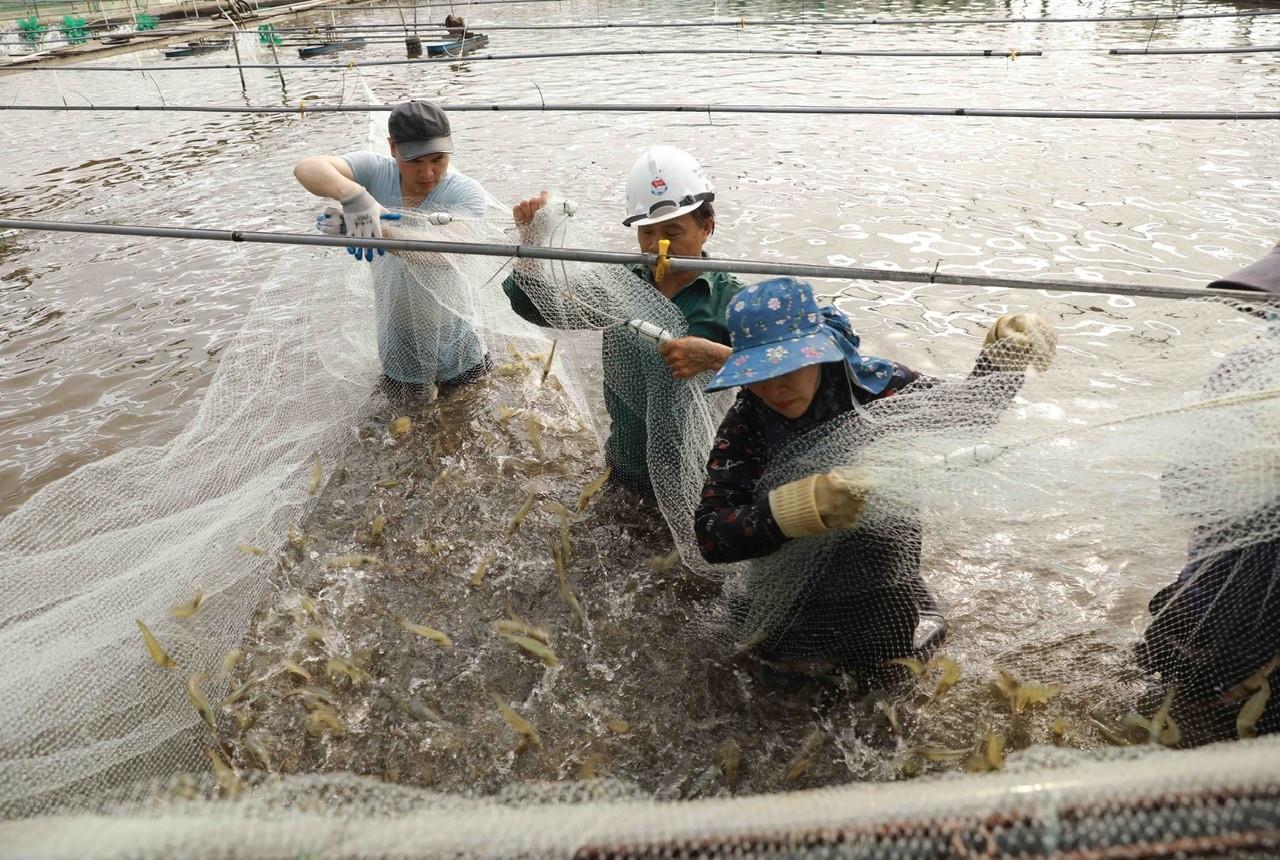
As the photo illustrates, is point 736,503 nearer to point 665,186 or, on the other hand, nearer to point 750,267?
point 750,267

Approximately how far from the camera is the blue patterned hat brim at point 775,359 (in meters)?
1.84

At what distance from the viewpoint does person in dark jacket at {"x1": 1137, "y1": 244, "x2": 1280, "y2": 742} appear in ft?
5.32

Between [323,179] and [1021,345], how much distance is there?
8.21 feet

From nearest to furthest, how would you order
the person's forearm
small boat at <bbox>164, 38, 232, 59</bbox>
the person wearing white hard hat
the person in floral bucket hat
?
the person in floral bucket hat, the person wearing white hard hat, the person's forearm, small boat at <bbox>164, 38, 232, 59</bbox>

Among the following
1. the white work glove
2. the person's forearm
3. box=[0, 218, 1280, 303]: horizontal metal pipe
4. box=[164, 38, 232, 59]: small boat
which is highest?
box=[164, 38, 232, 59]: small boat

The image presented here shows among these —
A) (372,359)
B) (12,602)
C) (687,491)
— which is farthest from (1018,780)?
(372,359)

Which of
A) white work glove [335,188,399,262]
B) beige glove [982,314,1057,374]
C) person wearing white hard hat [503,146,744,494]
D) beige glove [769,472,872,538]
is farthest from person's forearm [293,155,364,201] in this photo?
beige glove [982,314,1057,374]

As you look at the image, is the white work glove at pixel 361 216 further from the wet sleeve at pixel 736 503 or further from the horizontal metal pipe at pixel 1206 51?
the horizontal metal pipe at pixel 1206 51

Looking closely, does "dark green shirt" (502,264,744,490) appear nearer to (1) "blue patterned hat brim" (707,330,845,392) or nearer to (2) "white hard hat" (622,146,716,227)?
(2) "white hard hat" (622,146,716,227)

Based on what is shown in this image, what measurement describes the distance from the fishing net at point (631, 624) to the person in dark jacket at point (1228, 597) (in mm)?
11

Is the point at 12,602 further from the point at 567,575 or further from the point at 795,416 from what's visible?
the point at 795,416

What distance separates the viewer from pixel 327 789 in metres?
1.23

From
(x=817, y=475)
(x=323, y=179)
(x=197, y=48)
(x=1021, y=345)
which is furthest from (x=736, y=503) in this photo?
(x=197, y=48)

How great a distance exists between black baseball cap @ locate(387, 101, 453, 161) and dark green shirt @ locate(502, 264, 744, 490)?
0.74 metres
